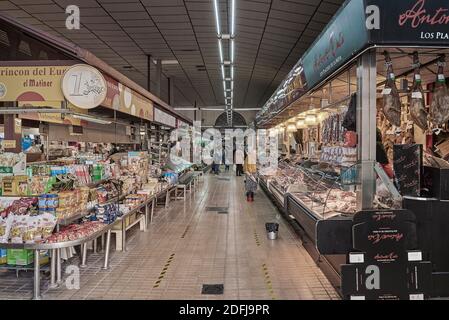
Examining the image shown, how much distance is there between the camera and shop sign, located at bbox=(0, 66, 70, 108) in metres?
4.12

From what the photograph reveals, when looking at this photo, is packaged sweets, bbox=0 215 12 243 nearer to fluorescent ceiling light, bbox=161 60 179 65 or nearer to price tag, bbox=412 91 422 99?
price tag, bbox=412 91 422 99

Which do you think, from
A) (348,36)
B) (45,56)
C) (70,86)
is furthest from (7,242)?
(45,56)

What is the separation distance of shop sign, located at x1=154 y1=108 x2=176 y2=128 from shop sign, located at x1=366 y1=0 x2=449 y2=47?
6.01 meters

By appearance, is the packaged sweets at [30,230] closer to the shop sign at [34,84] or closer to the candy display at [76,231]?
the candy display at [76,231]

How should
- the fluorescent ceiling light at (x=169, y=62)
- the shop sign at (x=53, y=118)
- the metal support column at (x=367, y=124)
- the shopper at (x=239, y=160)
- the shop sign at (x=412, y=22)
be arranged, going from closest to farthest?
1. the shop sign at (x=412, y=22)
2. the metal support column at (x=367, y=124)
3. the shop sign at (x=53, y=118)
4. the fluorescent ceiling light at (x=169, y=62)
5. the shopper at (x=239, y=160)

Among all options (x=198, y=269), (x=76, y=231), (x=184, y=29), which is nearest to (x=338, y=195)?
(x=198, y=269)

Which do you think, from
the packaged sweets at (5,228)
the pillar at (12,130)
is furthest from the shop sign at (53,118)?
the packaged sweets at (5,228)

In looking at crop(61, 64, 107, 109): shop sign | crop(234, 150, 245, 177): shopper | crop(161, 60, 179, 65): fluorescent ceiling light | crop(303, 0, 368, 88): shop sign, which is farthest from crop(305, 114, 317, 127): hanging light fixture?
crop(234, 150, 245, 177): shopper

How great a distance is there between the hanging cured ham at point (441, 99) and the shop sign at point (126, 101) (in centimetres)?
374

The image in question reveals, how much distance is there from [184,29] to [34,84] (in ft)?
17.9

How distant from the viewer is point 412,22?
125 inches

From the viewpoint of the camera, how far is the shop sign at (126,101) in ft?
16.5

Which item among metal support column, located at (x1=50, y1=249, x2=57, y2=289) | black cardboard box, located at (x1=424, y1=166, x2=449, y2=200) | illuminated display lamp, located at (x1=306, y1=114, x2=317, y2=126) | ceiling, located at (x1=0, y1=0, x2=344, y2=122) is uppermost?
ceiling, located at (x1=0, y1=0, x2=344, y2=122)
